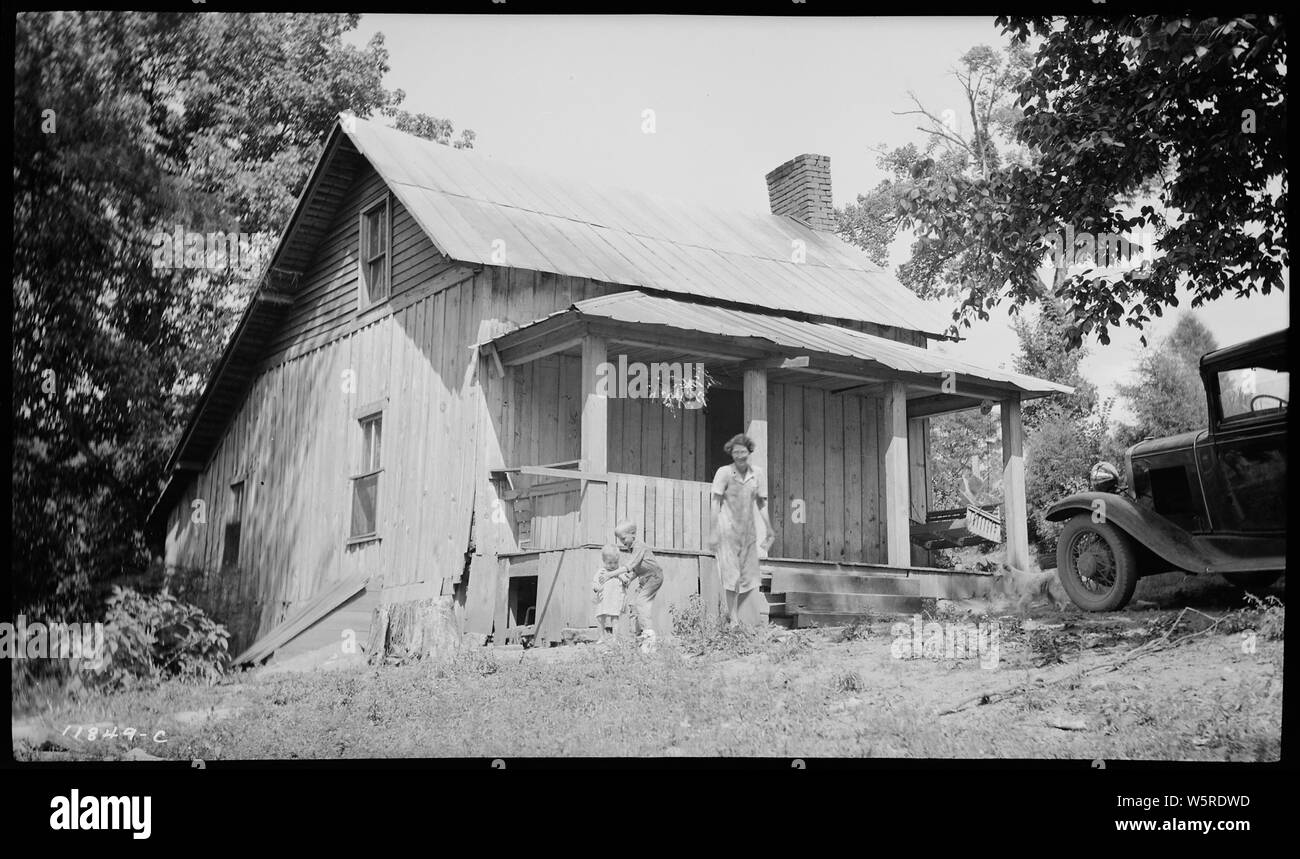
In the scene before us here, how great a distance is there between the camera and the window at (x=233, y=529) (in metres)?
15.5

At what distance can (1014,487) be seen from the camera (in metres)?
12.6

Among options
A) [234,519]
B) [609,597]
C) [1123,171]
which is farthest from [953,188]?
[234,519]

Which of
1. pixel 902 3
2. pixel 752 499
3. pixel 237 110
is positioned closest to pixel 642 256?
pixel 752 499

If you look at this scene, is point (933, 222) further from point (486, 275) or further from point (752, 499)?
point (486, 275)

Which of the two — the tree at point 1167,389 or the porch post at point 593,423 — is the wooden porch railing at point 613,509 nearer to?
the porch post at point 593,423

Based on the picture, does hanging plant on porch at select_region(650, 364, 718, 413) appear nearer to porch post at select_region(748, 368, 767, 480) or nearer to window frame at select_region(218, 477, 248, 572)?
porch post at select_region(748, 368, 767, 480)

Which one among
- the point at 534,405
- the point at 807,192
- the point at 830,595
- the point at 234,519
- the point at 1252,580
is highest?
the point at 807,192

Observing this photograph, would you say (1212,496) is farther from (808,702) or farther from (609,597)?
(609,597)

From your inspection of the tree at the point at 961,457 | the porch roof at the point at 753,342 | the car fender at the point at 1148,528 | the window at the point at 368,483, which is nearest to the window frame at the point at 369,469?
the window at the point at 368,483

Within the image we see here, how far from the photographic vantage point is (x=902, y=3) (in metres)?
6.87

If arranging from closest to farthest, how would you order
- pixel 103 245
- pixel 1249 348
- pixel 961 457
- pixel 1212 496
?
1. pixel 1249 348
2. pixel 1212 496
3. pixel 103 245
4. pixel 961 457

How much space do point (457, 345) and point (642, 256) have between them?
90.5 inches

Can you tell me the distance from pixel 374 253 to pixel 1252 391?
9.11 m

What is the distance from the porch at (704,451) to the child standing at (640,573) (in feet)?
1.49
